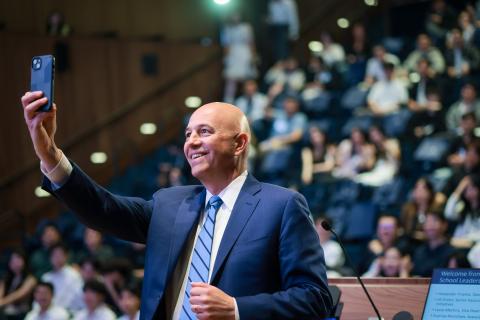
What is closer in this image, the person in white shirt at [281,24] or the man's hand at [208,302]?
the man's hand at [208,302]

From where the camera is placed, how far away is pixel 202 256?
2773 millimetres

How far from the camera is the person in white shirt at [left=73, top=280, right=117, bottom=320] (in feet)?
21.5

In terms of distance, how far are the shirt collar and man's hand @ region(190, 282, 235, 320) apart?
39cm

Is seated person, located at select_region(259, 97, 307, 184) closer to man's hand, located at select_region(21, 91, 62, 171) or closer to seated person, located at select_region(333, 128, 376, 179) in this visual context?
seated person, located at select_region(333, 128, 376, 179)

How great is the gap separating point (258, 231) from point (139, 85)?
31.6 ft

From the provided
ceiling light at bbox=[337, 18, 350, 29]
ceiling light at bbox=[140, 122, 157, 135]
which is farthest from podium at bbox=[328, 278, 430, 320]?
ceiling light at bbox=[337, 18, 350, 29]

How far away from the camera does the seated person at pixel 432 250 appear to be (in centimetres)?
653

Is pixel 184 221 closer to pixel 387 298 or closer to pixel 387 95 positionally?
pixel 387 298

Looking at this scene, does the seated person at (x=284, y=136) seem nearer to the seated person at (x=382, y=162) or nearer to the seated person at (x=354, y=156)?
the seated person at (x=354, y=156)

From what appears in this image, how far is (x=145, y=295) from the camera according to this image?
279 cm

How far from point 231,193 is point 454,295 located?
0.74 m

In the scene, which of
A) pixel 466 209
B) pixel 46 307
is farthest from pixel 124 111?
pixel 466 209

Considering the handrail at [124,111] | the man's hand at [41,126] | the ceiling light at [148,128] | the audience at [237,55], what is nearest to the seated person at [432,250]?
the man's hand at [41,126]

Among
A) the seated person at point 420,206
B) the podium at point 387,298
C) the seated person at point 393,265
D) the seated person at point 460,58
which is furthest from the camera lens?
the seated person at point 460,58
